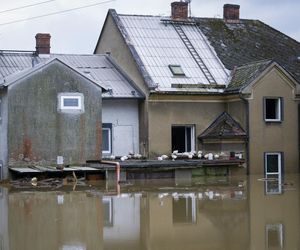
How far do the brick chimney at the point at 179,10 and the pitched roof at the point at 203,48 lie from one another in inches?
17.8

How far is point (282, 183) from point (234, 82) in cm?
793

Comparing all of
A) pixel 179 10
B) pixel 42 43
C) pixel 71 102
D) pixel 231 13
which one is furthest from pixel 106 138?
pixel 231 13

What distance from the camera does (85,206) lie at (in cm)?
1845

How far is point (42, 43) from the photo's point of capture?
115 ft

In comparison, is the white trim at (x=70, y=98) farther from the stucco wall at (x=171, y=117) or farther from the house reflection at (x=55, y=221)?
the house reflection at (x=55, y=221)

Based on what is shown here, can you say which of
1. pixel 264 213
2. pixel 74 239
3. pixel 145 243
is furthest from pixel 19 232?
pixel 264 213

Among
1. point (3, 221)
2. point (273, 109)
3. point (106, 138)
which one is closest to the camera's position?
point (3, 221)

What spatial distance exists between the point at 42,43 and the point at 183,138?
9.33 meters

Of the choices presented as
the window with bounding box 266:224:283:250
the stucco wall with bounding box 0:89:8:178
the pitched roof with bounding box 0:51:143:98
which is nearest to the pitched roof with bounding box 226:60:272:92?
the pitched roof with bounding box 0:51:143:98

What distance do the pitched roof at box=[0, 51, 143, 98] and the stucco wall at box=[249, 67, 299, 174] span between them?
5.79 meters

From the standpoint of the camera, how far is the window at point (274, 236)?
1234 cm

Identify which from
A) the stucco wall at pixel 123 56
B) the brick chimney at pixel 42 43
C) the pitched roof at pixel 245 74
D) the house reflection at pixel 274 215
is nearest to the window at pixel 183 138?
the stucco wall at pixel 123 56

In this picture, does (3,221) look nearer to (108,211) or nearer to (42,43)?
(108,211)

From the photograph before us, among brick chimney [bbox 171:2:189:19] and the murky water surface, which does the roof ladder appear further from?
the murky water surface
